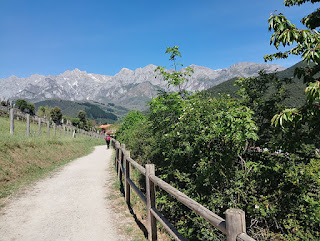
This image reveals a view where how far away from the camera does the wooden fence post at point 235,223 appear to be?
6.06 feet

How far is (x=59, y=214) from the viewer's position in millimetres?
5199

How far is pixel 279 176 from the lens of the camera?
466 centimetres

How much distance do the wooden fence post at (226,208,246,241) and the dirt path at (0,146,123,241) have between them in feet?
9.83

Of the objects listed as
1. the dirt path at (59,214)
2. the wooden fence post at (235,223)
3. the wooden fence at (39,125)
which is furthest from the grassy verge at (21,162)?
the wooden fence post at (235,223)

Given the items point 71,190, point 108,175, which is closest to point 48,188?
point 71,190

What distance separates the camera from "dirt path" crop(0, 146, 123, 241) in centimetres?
424

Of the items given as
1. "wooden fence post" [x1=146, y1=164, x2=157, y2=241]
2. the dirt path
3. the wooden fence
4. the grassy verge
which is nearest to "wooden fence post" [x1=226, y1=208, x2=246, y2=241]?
"wooden fence post" [x1=146, y1=164, x2=157, y2=241]

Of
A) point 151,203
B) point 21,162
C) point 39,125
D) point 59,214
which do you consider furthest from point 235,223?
point 39,125

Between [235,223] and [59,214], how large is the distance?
15.2 feet

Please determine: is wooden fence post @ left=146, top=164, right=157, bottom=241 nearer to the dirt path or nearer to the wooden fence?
the dirt path

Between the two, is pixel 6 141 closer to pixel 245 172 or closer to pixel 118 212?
pixel 118 212

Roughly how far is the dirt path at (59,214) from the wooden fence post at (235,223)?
9.83 ft

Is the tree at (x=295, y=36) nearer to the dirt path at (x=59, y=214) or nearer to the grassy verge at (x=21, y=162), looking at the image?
the dirt path at (x=59, y=214)

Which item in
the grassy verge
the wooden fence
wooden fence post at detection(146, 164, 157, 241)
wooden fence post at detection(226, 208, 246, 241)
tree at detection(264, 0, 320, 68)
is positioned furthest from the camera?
the wooden fence
